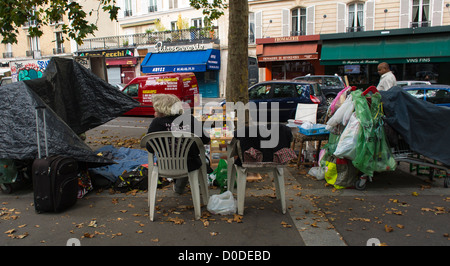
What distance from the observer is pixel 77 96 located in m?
6.87

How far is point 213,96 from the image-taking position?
1127 inches

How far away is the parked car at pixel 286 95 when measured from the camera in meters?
12.2

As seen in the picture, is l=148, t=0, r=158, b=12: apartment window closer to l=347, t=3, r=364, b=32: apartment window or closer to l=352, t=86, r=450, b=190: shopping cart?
l=347, t=3, r=364, b=32: apartment window

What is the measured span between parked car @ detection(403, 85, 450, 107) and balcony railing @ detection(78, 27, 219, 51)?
15.9m

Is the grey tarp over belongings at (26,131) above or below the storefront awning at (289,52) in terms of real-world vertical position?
below

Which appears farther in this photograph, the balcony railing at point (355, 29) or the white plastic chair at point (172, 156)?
the balcony railing at point (355, 29)

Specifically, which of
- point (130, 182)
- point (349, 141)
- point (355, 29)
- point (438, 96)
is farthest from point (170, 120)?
point (355, 29)

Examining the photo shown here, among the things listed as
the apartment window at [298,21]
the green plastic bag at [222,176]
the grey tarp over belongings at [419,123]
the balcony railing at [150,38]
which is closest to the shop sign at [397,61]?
the apartment window at [298,21]

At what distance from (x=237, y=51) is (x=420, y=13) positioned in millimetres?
19655

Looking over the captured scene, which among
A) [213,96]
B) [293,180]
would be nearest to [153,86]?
[293,180]

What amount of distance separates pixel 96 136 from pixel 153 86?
4.09m

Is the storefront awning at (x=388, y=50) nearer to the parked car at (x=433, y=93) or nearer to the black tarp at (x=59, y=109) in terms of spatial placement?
the parked car at (x=433, y=93)

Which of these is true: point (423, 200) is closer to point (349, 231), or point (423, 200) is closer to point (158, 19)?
point (349, 231)

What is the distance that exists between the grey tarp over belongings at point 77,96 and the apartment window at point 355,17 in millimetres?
19875
